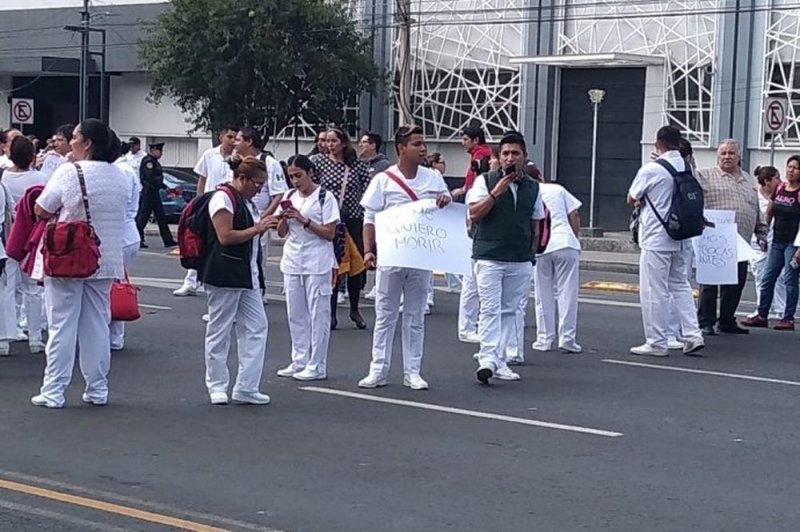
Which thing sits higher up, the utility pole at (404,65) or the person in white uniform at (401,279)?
the utility pole at (404,65)

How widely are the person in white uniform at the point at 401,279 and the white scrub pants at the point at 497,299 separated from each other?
0.44 m

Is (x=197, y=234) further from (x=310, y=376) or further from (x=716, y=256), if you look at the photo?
(x=716, y=256)

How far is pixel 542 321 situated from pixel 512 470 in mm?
4791

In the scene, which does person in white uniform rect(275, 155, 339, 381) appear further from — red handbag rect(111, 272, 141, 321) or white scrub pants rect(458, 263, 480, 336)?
white scrub pants rect(458, 263, 480, 336)

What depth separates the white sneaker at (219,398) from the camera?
32.5 ft

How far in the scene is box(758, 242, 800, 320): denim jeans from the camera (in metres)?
15.0

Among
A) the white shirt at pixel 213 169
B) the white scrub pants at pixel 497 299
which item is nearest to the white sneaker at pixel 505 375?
the white scrub pants at pixel 497 299

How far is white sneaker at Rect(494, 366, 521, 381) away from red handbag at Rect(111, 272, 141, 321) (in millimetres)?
3045

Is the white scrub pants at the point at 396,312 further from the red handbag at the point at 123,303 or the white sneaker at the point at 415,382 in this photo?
the red handbag at the point at 123,303

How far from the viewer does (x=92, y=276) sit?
9477 mm

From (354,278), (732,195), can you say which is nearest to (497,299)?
(354,278)

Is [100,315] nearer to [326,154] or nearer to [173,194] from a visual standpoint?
[326,154]

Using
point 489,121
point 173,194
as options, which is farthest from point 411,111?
point 173,194

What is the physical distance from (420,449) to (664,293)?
4.71 meters
